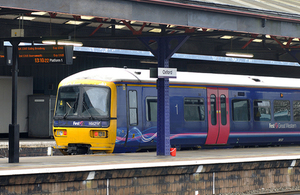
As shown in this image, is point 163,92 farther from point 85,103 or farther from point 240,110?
point 240,110

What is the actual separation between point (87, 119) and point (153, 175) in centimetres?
395

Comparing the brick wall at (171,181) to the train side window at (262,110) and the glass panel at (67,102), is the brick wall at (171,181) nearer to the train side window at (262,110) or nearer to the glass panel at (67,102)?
the glass panel at (67,102)

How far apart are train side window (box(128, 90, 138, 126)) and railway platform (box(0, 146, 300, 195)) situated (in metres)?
2.97

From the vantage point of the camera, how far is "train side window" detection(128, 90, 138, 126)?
14.0 metres

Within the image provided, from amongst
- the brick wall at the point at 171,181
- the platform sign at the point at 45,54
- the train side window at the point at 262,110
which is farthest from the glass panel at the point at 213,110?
the platform sign at the point at 45,54

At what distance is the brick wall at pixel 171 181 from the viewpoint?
8680 millimetres

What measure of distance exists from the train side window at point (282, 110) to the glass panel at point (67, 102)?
311 inches

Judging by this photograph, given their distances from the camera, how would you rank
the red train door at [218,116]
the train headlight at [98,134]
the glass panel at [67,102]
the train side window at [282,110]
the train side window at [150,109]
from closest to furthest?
the train headlight at [98,134], the glass panel at [67,102], the train side window at [150,109], the red train door at [218,116], the train side window at [282,110]

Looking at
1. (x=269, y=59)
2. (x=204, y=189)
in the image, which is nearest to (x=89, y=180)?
(x=204, y=189)

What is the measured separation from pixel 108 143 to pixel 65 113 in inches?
67.0

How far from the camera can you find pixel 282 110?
18.0 m

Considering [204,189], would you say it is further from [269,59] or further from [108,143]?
[269,59]

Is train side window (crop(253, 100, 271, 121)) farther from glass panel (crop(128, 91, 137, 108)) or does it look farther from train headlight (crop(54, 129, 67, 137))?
train headlight (crop(54, 129, 67, 137))

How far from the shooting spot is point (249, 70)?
30719mm
